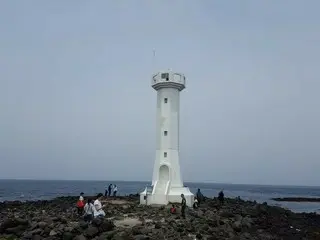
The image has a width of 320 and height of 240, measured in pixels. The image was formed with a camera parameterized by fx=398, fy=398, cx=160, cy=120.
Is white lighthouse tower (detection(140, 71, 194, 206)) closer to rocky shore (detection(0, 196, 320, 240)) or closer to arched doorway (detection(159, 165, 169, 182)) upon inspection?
arched doorway (detection(159, 165, 169, 182))

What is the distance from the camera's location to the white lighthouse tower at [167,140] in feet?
86.4

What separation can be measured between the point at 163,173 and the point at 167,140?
227cm

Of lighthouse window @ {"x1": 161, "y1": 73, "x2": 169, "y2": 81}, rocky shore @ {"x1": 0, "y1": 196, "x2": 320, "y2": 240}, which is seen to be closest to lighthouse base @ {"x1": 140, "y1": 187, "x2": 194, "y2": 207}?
rocky shore @ {"x1": 0, "y1": 196, "x2": 320, "y2": 240}

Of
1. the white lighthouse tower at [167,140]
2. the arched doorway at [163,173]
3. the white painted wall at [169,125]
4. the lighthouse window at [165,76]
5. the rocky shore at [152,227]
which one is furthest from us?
the lighthouse window at [165,76]

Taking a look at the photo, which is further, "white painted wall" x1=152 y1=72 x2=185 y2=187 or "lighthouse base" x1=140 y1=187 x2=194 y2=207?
"white painted wall" x1=152 y1=72 x2=185 y2=187

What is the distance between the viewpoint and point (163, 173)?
88.3ft

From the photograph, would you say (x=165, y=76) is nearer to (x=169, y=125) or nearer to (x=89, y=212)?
(x=169, y=125)

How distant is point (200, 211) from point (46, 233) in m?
9.94

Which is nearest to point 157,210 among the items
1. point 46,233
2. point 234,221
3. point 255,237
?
point 234,221

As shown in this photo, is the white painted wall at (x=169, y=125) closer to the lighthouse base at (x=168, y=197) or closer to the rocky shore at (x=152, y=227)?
the lighthouse base at (x=168, y=197)

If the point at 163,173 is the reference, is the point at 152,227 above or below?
below

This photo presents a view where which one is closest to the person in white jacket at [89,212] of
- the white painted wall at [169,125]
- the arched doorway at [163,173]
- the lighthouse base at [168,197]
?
the lighthouse base at [168,197]

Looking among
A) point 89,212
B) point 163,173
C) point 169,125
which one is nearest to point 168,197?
point 163,173

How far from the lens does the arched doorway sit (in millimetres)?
26734
